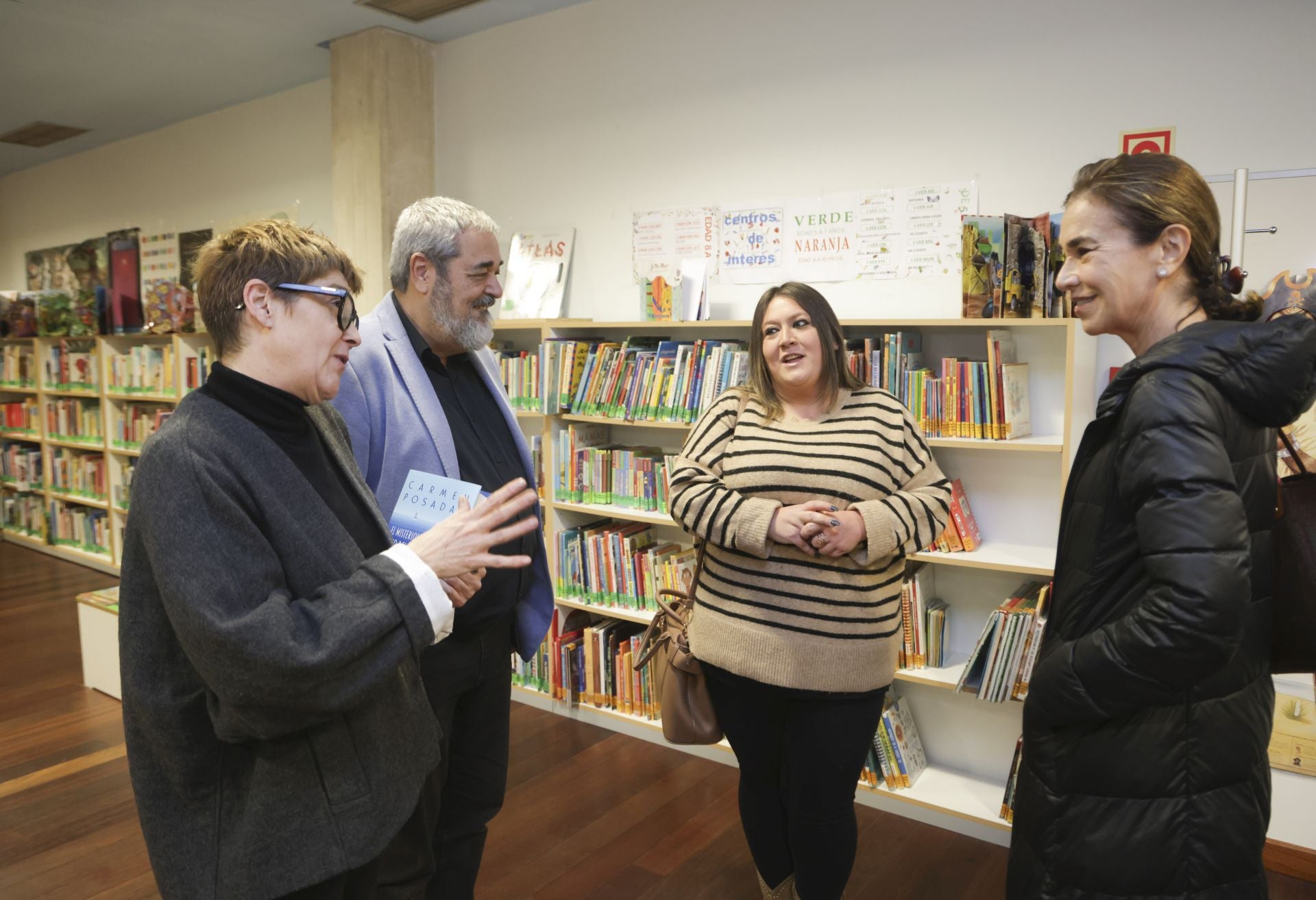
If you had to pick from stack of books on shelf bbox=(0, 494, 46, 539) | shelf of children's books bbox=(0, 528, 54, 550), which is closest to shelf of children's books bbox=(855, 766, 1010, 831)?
shelf of children's books bbox=(0, 528, 54, 550)

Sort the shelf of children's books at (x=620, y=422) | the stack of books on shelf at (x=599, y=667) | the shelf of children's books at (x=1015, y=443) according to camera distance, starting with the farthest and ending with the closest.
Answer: the stack of books on shelf at (x=599, y=667) → the shelf of children's books at (x=620, y=422) → the shelf of children's books at (x=1015, y=443)

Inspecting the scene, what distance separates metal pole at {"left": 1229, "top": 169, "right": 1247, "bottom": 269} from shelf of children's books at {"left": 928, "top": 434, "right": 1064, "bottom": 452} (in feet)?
2.21

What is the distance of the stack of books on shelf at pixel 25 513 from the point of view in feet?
22.2

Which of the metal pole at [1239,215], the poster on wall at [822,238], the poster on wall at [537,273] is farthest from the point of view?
the poster on wall at [537,273]

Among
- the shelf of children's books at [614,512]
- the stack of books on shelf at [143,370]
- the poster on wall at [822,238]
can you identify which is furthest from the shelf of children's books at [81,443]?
the poster on wall at [822,238]

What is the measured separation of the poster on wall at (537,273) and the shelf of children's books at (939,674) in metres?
2.07

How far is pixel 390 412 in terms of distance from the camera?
1.75m

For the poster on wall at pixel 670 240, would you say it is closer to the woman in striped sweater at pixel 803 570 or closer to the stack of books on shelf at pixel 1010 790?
the woman in striped sweater at pixel 803 570

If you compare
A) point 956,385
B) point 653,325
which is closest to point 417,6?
point 653,325

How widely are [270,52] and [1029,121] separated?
11.9ft

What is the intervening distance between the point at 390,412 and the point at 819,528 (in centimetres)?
92

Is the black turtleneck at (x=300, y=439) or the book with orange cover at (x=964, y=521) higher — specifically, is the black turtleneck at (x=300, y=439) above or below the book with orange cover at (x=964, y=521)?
above

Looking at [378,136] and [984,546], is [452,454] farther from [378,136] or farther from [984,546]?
[378,136]

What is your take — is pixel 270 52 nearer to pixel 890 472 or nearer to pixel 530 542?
pixel 530 542
